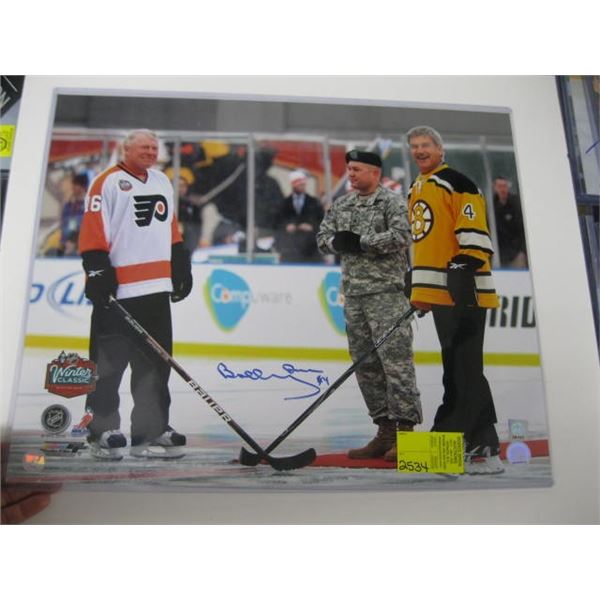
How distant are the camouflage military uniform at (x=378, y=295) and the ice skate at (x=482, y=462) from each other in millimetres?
222

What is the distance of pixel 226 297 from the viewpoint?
6.36 feet

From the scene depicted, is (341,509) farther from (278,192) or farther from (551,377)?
(278,192)

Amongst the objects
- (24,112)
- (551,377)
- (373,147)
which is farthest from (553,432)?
(24,112)

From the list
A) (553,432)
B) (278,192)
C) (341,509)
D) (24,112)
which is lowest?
(341,509)

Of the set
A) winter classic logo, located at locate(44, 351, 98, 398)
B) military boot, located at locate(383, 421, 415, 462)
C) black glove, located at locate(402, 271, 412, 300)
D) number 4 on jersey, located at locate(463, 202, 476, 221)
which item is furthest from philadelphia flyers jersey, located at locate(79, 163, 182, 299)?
number 4 on jersey, located at locate(463, 202, 476, 221)

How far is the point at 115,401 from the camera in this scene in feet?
6.14

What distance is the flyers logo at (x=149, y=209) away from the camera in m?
1.95

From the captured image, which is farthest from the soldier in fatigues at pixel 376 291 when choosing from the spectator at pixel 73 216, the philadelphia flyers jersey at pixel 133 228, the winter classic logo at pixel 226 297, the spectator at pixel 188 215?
the spectator at pixel 73 216

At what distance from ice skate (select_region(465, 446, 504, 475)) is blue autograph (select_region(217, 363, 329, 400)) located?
576mm

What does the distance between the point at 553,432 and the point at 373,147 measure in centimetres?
125

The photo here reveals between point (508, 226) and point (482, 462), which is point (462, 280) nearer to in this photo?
point (508, 226)

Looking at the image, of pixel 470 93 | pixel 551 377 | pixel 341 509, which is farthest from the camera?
pixel 470 93

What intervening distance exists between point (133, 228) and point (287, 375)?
0.78 meters

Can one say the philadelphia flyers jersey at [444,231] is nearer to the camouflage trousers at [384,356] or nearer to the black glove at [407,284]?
A: the black glove at [407,284]
